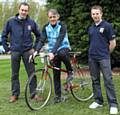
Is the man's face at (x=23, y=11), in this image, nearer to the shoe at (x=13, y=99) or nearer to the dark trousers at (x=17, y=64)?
the dark trousers at (x=17, y=64)

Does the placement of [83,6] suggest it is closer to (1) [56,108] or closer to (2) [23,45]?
(2) [23,45]

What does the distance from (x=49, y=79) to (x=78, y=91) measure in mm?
1061

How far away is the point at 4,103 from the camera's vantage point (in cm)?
931

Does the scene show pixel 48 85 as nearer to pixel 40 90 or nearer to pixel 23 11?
pixel 40 90

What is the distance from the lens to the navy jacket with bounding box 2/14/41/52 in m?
9.42

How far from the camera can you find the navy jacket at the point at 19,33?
9422 mm

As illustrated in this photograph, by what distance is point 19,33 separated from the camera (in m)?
9.41

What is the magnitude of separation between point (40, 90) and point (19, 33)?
1436 millimetres

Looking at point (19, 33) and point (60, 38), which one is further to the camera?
point (19, 33)

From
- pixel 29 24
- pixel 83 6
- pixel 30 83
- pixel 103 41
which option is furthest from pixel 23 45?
pixel 83 6

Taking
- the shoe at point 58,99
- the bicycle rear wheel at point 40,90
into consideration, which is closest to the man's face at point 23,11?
the bicycle rear wheel at point 40,90

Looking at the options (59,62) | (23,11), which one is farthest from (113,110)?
(23,11)

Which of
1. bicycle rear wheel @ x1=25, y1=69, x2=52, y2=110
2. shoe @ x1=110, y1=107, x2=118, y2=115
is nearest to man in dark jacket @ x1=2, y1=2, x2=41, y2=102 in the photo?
bicycle rear wheel @ x1=25, y1=69, x2=52, y2=110

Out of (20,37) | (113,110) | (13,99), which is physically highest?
(20,37)
